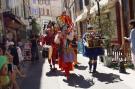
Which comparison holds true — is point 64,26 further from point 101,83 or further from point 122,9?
point 122,9

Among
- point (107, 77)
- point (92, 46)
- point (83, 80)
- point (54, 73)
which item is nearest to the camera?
point (83, 80)

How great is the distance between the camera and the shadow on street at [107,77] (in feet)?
41.3

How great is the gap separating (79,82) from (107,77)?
1.00 m

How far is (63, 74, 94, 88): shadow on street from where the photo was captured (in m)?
12.3

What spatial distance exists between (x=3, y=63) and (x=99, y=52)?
5.63 metres

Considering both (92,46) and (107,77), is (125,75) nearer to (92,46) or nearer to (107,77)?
(107,77)

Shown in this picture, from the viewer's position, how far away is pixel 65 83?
42.4 feet

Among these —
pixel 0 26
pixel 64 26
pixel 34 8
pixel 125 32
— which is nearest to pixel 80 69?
pixel 64 26

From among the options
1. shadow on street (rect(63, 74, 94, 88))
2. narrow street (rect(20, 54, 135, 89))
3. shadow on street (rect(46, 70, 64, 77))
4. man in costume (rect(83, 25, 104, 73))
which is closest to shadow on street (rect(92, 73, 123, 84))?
narrow street (rect(20, 54, 135, 89))

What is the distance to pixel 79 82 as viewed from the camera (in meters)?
12.9

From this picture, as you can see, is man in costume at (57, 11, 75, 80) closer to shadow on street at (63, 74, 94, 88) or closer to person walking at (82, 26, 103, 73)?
shadow on street at (63, 74, 94, 88)

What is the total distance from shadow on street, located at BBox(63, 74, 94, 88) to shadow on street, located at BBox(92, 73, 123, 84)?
1.34 ft

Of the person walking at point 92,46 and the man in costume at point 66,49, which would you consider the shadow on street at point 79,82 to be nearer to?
the man in costume at point 66,49

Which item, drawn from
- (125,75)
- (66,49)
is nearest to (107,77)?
(125,75)
